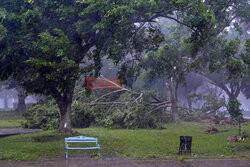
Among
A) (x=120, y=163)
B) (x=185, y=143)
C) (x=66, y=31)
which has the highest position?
(x=66, y=31)

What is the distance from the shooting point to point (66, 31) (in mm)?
14273

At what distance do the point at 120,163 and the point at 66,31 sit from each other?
7.32m

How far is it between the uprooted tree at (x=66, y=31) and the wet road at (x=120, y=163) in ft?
13.4

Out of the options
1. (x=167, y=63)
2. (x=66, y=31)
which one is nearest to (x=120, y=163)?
(x=66, y=31)

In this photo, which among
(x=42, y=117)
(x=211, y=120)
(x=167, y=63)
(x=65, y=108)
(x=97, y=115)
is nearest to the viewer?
(x=65, y=108)

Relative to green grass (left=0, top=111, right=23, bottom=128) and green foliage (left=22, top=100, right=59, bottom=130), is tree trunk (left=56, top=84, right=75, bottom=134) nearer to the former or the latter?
green foliage (left=22, top=100, right=59, bottom=130)

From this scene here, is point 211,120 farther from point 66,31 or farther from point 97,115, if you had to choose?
point 66,31

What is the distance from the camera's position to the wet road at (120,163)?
8.69 metres

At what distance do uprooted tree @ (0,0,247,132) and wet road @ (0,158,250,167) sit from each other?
408 cm

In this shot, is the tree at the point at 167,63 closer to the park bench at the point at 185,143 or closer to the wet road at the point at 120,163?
the park bench at the point at 185,143

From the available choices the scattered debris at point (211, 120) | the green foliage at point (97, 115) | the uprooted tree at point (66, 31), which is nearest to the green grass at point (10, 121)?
the green foliage at point (97, 115)

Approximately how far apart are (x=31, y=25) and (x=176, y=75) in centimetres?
1145

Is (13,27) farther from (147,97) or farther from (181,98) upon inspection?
(181,98)

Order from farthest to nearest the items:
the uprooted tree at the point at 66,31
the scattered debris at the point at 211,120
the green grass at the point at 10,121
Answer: the scattered debris at the point at 211,120 < the green grass at the point at 10,121 < the uprooted tree at the point at 66,31
